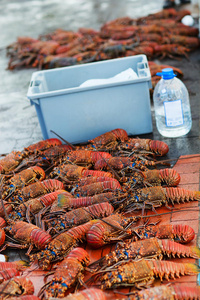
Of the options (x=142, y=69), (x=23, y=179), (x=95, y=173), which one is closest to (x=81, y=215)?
(x=95, y=173)

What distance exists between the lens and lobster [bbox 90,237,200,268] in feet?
7.09

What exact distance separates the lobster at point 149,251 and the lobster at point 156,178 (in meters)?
0.66

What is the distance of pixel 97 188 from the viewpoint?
2.78 m

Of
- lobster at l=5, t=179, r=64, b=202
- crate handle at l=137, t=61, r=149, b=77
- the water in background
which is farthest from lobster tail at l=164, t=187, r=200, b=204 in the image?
the water in background

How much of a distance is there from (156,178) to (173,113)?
0.78 metres

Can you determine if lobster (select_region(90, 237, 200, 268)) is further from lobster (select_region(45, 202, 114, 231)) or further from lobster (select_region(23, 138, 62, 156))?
lobster (select_region(23, 138, 62, 156))

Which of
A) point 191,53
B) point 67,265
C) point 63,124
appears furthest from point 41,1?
point 67,265

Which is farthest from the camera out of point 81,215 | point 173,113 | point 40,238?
point 173,113

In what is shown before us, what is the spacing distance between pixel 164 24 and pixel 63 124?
3778mm

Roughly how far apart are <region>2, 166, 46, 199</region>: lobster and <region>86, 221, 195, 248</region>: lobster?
929 mm

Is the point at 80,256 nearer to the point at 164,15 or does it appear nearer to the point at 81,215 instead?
the point at 81,215

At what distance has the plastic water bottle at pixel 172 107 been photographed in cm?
332

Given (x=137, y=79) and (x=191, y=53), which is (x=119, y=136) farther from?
(x=191, y=53)

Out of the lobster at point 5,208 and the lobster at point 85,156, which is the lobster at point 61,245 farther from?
the lobster at point 85,156
